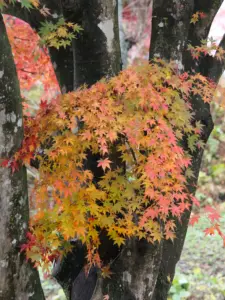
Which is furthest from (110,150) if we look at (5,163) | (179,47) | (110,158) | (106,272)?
(179,47)

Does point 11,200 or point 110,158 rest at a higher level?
point 110,158

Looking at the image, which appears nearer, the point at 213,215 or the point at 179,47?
the point at 213,215

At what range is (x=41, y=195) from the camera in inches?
95.5

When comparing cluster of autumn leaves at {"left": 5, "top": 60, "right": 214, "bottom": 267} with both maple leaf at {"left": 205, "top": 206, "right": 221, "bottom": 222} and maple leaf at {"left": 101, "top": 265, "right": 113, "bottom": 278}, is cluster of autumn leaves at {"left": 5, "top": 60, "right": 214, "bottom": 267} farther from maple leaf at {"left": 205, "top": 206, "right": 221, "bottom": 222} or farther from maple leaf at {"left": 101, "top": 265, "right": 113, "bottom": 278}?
maple leaf at {"left": 101, "top": 265, "right": 113, "bottom": 278}

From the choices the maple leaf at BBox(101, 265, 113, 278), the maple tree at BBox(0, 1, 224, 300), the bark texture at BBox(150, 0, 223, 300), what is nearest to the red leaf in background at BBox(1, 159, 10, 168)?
the maple tree at BBox(0, 1, 224, 300)

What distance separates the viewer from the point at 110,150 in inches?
107

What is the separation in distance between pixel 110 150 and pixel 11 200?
0.79 meters

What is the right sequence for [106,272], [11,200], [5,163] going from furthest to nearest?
[106,272] < [11,200] < [5,163]

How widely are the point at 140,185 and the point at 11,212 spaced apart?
93 centimetres

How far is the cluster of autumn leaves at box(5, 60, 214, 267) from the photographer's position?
235 cm

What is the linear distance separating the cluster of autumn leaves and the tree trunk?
89 mm

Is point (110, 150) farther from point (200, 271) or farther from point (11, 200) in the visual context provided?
point (200, 271)

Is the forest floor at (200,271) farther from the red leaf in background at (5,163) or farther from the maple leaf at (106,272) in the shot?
the red leaf in background at (5,163)

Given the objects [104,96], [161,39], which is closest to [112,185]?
[104,96]
